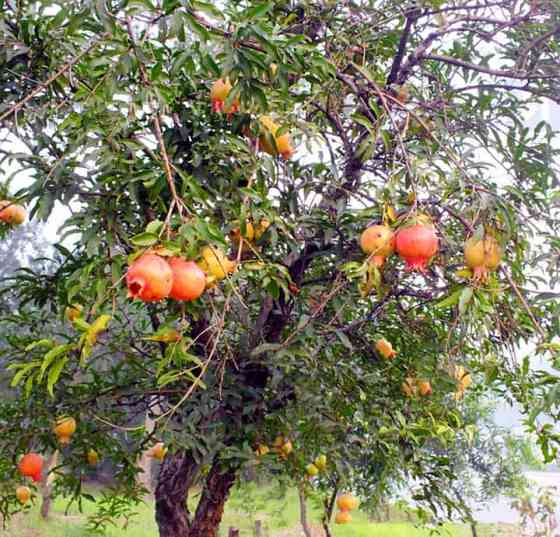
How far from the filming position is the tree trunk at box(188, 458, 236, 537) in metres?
2.35

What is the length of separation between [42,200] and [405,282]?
158 cm

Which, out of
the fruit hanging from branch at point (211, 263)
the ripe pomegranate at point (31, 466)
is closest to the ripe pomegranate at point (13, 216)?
the ripe pomegranate at point (31, 466)

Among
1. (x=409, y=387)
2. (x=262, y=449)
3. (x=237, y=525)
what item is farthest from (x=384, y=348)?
(x=237, y=525)

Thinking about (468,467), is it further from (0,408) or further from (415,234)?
(415,234)

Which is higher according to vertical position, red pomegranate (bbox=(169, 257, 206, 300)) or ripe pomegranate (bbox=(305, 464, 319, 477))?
red pomegranate (bbox=(169, 257, 206, 300))

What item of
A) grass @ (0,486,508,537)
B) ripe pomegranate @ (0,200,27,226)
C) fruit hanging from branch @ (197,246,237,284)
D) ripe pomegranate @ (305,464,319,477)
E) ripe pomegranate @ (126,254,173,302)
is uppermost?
ripe pomegranate @ (0,200,27,226)

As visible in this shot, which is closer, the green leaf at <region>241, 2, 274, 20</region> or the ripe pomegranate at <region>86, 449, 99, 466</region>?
the green leaf at <region>241, 2, 274, 20</region>

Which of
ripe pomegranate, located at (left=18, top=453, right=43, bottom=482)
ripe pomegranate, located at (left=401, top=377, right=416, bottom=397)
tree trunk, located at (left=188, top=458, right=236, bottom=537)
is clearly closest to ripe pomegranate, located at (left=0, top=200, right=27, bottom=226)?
ripe pomegranate, located at (left=18, top=453, right=43, bottom=482)

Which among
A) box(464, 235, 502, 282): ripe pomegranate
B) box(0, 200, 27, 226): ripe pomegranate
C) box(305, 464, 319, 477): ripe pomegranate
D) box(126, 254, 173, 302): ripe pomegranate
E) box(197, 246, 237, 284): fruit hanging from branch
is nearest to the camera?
box(126, 254, 173, 302): ripe pomegranate

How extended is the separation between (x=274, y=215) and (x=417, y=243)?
0.37 metres

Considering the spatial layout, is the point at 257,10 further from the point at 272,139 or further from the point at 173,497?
the point at 173,497

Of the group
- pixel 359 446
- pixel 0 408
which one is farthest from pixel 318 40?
pixel 0 408

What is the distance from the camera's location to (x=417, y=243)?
122 cm

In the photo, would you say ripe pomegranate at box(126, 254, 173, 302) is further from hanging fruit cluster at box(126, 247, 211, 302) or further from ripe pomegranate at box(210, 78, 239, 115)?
ripe pomegranate at box(210, 78, 239, 115)
